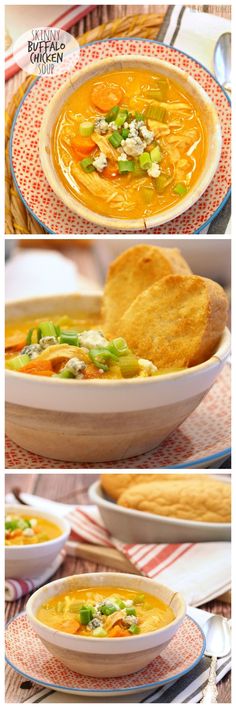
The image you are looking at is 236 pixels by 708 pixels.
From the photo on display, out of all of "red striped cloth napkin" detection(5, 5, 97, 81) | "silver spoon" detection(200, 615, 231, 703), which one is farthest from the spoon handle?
"red striped cloth napkin" detection(5, 5, 97, 81)

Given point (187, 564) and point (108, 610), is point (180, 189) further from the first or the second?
point (187, 564)

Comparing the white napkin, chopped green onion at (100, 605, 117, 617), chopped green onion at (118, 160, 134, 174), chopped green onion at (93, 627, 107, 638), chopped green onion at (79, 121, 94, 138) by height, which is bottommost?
chopped green onion at (93, 627, 107, 638)

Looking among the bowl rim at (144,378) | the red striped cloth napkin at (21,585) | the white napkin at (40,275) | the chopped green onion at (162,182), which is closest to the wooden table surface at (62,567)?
the red striped cloth napkin at (21,585)

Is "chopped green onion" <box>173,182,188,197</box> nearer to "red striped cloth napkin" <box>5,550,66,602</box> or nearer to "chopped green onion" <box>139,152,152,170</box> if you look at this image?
"chopped green onion" <box>139,152,152,170</box>

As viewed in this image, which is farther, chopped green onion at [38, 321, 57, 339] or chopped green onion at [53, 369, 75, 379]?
chopped green onion at [38, 321, 57, 339]

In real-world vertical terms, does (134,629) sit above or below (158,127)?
below

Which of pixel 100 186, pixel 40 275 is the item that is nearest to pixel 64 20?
pixel 100 186
